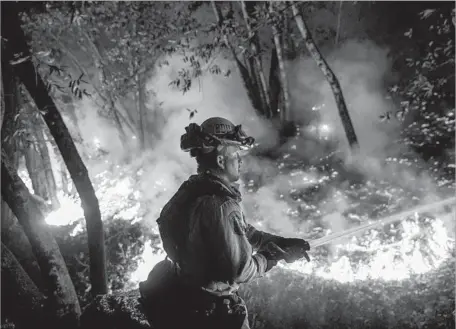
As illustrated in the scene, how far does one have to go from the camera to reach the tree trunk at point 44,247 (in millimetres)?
5613

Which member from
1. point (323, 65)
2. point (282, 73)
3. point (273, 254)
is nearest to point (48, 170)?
point (282, 73)

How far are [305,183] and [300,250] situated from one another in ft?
34.7

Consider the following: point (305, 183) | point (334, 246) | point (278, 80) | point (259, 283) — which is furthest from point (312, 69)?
point (259, 283)

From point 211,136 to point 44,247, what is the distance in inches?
163

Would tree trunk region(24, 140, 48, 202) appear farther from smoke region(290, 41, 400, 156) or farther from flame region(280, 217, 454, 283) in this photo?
smoke region(290, 41, 400, 156)

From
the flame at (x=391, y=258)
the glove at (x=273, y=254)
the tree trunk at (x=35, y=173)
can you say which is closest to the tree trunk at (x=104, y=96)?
the tree trunk at (x=35, y=173)

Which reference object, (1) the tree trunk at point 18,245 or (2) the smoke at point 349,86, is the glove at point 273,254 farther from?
(2) the smoke at point 349,86

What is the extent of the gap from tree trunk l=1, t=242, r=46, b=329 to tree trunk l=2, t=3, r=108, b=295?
4.31 ft

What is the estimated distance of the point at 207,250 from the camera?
299 centimetres

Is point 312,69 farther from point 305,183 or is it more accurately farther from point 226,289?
point 226,289

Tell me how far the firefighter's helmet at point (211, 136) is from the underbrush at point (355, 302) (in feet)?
13.5

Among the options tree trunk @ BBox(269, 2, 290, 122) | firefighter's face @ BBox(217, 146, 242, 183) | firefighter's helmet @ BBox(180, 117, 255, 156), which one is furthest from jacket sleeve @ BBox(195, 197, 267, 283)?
tree trunk @ BBox(269, 2, 290, 122)

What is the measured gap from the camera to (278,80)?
53.0ft

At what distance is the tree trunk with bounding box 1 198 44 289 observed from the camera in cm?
696
